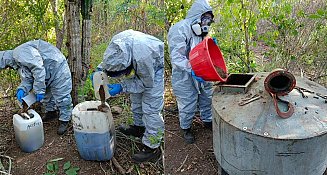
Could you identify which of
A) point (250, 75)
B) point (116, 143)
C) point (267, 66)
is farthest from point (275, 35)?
point (116, 143)

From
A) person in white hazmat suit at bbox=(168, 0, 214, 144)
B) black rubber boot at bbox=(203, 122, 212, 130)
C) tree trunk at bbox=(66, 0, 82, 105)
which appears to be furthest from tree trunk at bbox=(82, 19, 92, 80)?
black rubber boot at bbox=(203, 122, 212, 130)

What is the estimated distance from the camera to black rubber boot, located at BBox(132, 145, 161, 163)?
3.27 m

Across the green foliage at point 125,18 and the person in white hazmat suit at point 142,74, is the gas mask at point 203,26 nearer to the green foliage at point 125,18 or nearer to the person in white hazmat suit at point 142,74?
the person in white hazmat suit at point 142,74

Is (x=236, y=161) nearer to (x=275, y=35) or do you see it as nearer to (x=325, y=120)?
(x=325, y=120)

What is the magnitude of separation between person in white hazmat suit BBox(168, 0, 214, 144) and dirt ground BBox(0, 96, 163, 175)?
64 cm

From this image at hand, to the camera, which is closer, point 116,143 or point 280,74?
point 280,74

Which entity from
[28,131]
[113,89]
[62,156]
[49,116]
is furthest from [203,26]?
[49,116]

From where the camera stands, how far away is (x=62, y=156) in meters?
3.37

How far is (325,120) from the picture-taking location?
2215 mm

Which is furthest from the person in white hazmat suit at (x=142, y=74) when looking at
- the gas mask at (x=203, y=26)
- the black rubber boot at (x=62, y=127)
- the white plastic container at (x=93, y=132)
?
the black rubber boot at (x=62, y=127)

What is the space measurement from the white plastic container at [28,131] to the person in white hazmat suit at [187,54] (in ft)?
5.20

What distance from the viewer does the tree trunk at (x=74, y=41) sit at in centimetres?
364

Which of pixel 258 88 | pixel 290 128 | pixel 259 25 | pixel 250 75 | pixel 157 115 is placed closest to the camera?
Answer: pixel 290 128

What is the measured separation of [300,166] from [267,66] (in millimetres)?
2209
